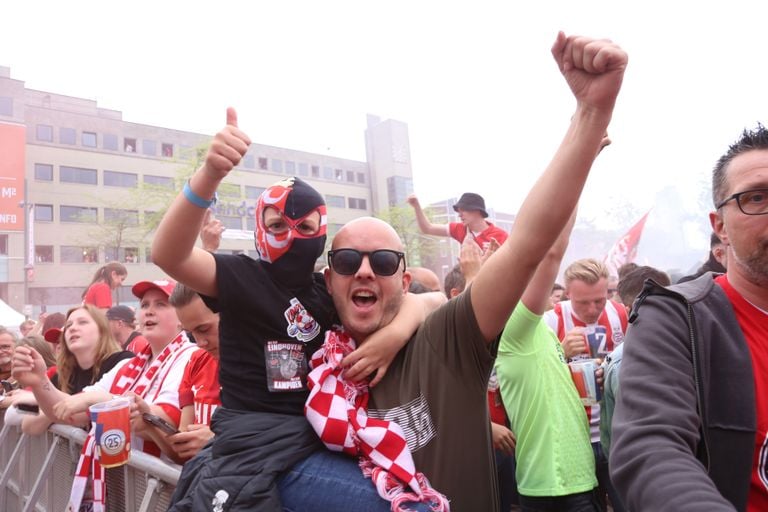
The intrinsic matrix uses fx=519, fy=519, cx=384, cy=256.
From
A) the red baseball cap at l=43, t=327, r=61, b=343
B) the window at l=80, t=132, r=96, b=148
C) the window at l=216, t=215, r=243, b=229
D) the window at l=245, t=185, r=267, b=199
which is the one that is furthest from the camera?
the window at l=245, t=185, r=267, b=199

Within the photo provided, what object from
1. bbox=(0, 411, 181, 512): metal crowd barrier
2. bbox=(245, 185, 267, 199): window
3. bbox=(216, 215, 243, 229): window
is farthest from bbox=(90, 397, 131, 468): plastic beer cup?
bbox=(245, 185, 267, 199): window

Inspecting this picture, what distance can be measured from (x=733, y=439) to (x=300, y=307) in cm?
130

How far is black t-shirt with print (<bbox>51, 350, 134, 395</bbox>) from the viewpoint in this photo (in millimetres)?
3744

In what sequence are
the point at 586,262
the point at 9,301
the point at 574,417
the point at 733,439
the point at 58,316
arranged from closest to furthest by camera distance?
the point at 733,439 < the point at 574,417 < the point at 586,262 < the point at 58,316 < the point at 9,301

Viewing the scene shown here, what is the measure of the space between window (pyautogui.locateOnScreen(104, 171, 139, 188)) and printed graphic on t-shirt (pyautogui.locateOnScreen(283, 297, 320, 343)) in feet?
145

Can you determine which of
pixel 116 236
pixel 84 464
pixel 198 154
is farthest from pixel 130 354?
pixel 116 236

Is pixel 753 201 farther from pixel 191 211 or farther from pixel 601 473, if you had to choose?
pixel 601 473

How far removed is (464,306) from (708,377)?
0.69 meters

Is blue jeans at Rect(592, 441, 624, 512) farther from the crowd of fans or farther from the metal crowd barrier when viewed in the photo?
the metal crowd barrier

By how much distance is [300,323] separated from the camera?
1754mm

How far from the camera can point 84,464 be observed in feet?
9.25

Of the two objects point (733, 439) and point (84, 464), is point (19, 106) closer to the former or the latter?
point (84, 464)

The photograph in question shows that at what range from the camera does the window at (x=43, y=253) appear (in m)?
36.4

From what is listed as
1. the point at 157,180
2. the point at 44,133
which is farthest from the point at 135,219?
the point at 44,133
